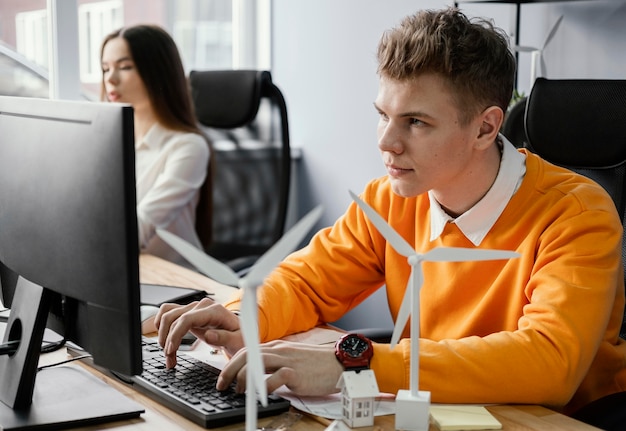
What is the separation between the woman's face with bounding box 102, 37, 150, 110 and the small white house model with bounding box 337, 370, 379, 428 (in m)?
1.82

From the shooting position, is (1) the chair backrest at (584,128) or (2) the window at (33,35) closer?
(1) the chair backrest at (584,128)

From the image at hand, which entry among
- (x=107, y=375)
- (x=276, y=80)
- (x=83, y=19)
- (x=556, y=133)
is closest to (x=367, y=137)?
(x=276, y=80)

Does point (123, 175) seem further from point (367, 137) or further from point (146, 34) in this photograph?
point (367, 137)

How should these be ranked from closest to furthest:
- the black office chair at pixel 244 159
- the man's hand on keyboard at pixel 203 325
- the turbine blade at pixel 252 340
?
the turbine blade at pixel 252 340 < the man's hand on keyboard at pixel 203 325 < the black office chair at pixel 244 159

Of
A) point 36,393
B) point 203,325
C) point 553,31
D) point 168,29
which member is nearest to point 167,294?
point 203,325

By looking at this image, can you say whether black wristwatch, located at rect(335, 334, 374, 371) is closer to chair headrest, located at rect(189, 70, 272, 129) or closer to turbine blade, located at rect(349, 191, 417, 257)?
turbine blade, located at rect(349, 191, 417, 257)

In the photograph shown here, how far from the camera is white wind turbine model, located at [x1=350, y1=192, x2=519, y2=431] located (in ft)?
3.42

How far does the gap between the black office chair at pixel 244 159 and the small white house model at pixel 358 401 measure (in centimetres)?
154

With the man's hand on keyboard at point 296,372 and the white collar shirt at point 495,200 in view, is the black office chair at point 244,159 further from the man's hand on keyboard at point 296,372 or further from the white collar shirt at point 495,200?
the man's hand on keyboard at point 296,372

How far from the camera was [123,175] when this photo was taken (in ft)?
3.10

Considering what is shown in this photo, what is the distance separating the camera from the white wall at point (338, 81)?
10.3 ft

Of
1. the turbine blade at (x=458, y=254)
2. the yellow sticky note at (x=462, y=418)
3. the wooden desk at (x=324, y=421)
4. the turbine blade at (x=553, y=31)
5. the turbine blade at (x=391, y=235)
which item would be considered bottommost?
the wooden desk at (x=324, y=421)

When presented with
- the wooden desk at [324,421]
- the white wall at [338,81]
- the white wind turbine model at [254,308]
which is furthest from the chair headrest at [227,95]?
the white wind turbine model at [254,308]

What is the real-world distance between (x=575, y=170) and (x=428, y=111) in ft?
1.52
